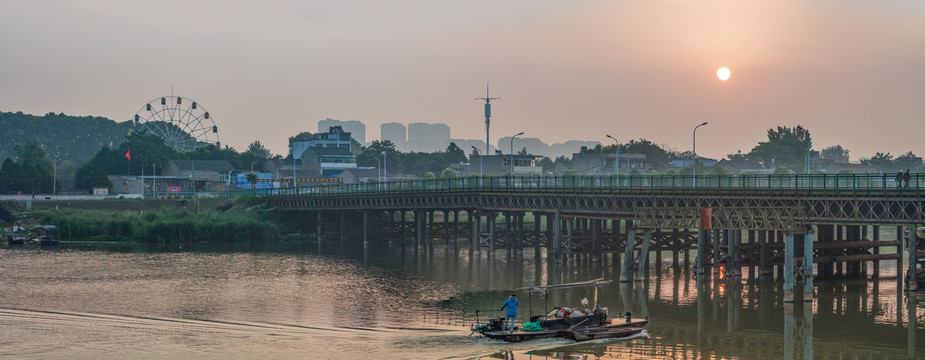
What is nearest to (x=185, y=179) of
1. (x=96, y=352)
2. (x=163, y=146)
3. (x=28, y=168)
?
(x=163, y=146)

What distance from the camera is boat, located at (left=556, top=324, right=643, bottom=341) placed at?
4259cm

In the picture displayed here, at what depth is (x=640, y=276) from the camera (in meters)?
66.4

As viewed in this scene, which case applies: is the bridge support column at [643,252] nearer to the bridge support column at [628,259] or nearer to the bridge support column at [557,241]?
the bridge support column at [628,259]

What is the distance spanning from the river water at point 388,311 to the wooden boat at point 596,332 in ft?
1.23

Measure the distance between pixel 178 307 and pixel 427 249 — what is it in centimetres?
5091

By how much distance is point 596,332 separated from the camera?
4325 centimetres

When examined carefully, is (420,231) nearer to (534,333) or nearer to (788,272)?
(788,272)

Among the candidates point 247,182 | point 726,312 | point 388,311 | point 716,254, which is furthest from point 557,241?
point 247,182

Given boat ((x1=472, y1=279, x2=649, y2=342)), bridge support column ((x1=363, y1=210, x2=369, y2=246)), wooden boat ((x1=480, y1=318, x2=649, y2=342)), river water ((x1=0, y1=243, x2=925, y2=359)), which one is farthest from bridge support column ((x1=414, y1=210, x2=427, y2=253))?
wooden boat ((x1=480, y1=318, x2=649, y2=342))

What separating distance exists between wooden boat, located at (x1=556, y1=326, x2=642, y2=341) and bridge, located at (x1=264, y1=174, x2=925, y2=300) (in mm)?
14594

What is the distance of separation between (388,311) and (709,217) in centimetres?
2141

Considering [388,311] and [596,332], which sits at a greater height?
[596,332]

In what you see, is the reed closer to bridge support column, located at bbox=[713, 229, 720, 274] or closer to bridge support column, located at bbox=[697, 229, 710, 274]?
bridge support column, located at bbox=[697, 229, 710, 274]

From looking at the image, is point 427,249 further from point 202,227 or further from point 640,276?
point 640,276
